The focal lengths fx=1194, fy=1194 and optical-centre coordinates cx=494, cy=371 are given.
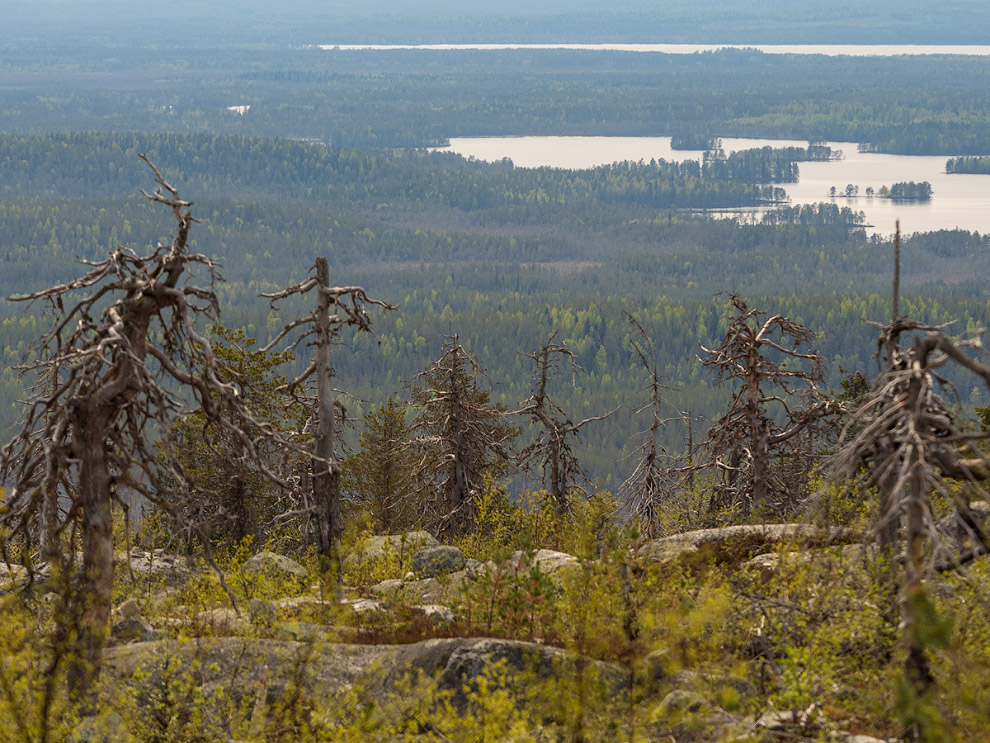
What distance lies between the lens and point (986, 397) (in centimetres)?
15888

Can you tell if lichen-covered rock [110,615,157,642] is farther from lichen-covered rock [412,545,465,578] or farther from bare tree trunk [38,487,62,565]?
lichen-covered rock [412,545,465,578]

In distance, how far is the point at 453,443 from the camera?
1453 inches

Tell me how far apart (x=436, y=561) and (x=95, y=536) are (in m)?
11.9

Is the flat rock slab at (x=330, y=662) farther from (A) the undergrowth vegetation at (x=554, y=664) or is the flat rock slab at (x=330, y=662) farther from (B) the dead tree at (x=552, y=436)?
(B) the dead tree at (x=552, y=436)

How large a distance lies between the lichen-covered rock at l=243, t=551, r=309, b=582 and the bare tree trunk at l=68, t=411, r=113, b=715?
26.2 ft

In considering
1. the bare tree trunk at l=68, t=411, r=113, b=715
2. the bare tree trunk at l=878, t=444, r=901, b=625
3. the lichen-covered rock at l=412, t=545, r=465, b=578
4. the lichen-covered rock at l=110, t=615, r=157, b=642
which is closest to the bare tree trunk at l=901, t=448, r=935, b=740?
the bare tree trunk at l=878, t=444, r=901, b=625

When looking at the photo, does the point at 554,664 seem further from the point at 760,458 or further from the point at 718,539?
the point at 760,458

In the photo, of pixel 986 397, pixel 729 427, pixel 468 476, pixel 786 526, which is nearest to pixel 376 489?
pixel 468 476

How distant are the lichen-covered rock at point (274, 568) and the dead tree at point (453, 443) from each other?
10.0 m

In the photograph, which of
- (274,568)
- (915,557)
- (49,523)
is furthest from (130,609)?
(915,557)

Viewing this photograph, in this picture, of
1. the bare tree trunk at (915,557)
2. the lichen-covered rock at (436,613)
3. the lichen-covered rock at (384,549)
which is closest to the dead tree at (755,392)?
the lichen-covered rock at (384,549)

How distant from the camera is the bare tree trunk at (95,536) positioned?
16.1 meters

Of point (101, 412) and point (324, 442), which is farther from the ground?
point (101, 412)

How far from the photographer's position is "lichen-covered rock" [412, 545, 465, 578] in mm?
27438
